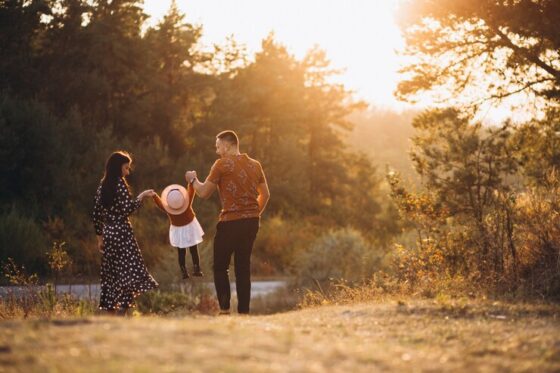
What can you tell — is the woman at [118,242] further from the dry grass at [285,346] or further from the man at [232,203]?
the dry grass at [285,346]

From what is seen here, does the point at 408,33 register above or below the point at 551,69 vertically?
above

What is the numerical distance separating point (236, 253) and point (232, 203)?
62cm

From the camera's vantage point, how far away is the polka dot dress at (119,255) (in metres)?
9.46

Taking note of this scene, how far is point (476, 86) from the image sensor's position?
634 inches

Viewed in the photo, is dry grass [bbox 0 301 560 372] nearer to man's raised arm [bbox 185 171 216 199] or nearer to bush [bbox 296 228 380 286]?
man's raised arm [bbox 185 171 216 199]

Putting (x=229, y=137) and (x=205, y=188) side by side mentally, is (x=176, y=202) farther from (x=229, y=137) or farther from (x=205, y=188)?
(x=229, y=137)

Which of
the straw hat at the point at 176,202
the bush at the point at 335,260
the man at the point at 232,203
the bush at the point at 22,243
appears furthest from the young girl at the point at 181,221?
the bush at the point at 335,260

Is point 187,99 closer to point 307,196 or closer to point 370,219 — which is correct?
point 307,196

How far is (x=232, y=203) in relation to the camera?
9.20 meters

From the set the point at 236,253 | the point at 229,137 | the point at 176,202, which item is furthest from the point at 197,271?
the point at 229,137

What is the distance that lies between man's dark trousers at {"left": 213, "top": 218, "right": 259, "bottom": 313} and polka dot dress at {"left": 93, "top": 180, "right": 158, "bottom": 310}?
97 centimetres

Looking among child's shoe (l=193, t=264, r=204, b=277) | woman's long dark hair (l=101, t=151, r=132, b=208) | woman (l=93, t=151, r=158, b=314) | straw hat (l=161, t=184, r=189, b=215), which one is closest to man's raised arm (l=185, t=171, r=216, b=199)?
woman (l=93, t=151, r=158, b=314)

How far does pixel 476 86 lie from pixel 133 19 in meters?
24.6

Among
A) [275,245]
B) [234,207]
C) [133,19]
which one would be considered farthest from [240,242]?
[133,19]
